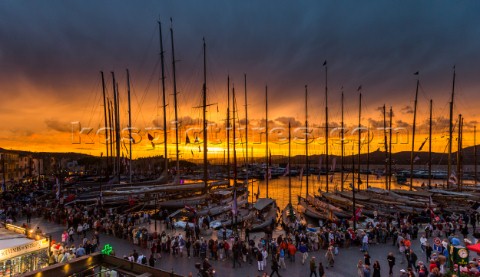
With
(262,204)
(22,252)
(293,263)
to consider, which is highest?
(22,252)

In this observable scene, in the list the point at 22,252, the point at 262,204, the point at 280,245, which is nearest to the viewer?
the point at 22,252

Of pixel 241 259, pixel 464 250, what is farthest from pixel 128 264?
pixel 464 250

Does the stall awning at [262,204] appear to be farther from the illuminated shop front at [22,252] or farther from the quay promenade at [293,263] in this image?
the illuminated shop front at [22,252]

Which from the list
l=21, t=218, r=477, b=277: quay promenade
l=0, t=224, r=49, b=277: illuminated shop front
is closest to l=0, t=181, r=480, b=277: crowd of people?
l=21, t=218, r=477, b=277: quay promenade

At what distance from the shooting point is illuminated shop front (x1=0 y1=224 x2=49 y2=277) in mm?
13180

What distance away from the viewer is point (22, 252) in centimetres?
1381

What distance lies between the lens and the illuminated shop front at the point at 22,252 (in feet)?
43.2

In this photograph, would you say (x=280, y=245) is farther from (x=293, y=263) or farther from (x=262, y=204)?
(x=262, y=204)

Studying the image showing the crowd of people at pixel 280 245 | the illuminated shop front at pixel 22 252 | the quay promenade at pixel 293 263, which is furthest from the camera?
the quay promenade at pixel 293 263

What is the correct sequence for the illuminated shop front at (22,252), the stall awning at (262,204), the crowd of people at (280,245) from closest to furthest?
1. the illuminated shop front at (22,252)
2. the crowd of people at (280,245)
3. the stall awning at (262,204)

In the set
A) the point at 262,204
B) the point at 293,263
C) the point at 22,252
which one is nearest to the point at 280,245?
the point at 293,263

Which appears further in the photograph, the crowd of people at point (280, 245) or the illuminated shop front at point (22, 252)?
the crowd of people at point (280, 245)

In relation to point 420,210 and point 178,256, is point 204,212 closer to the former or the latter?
point 178,256

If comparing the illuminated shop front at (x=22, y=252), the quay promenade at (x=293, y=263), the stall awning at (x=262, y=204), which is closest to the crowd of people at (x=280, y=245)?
the quay promenade at (x=293, y=263)
